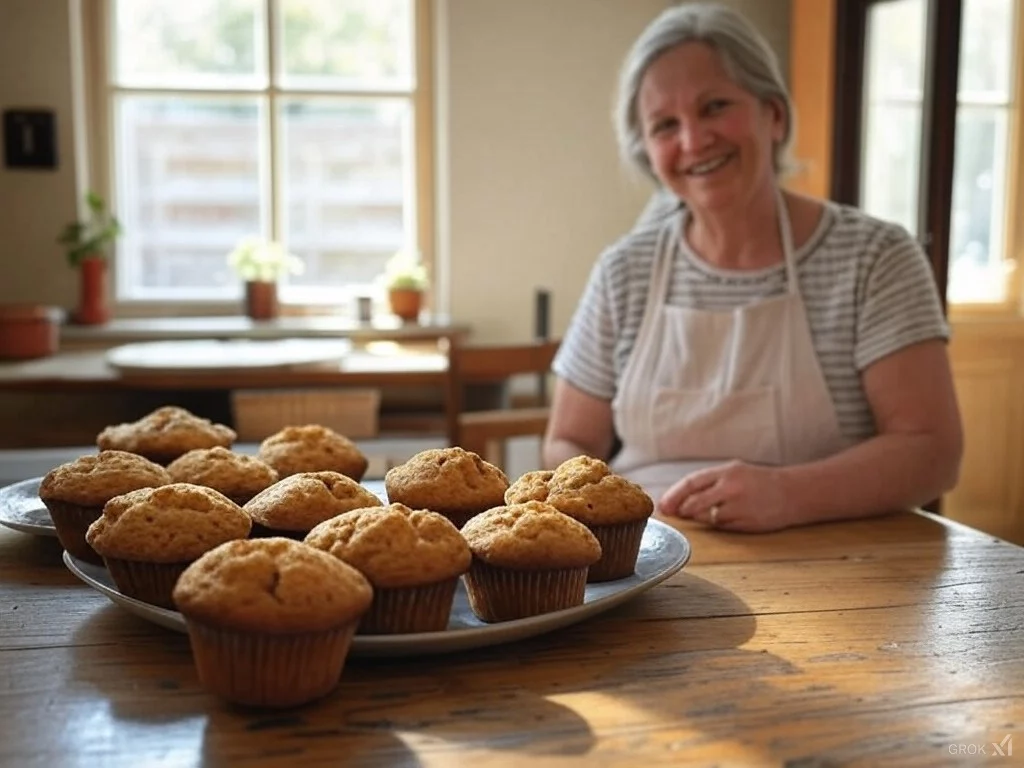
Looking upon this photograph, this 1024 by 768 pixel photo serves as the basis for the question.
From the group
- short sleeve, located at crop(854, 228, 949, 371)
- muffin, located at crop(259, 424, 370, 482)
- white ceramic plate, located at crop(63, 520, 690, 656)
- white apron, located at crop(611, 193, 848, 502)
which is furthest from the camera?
white apron, located at crop(611, 193, 848, 502)

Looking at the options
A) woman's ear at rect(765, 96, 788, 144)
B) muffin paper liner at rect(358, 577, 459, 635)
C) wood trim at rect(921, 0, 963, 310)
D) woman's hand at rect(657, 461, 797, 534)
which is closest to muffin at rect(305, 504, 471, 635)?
muffin paper liner at rect(358, 577, 459, 635)

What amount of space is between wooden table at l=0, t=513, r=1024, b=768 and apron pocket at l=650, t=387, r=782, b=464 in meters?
0.64

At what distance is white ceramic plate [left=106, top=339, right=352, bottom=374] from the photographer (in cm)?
297

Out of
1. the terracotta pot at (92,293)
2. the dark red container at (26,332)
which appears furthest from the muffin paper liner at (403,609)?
the terracotta pot at (92,293)

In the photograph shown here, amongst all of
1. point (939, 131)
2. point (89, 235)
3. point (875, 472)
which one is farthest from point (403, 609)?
point (89, 235)

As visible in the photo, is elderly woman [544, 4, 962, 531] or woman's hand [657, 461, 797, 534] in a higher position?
elderly woman [544, 4, 962, 531]

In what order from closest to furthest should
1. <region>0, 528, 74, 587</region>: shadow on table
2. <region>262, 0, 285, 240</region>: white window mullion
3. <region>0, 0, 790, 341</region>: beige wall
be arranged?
<region>0, 528, 74, 587</region>: shadow on table, <region>0, 0, 790, 341</region>: beige wall, <region>262, 0, 285, 240</region>: white window mullion

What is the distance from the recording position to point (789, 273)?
1818mm

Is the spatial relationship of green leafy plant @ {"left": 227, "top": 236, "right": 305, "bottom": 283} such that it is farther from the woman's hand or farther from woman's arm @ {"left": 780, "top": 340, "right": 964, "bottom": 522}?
the woman's hand

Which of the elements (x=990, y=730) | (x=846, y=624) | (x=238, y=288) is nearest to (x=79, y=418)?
(x=238, y=288)

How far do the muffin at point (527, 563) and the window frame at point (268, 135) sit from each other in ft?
10.3

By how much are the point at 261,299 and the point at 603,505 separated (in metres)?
2.97

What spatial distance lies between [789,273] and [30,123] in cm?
287

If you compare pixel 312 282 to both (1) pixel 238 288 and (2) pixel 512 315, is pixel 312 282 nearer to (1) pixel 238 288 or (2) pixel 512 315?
(1) pixel 238 288
